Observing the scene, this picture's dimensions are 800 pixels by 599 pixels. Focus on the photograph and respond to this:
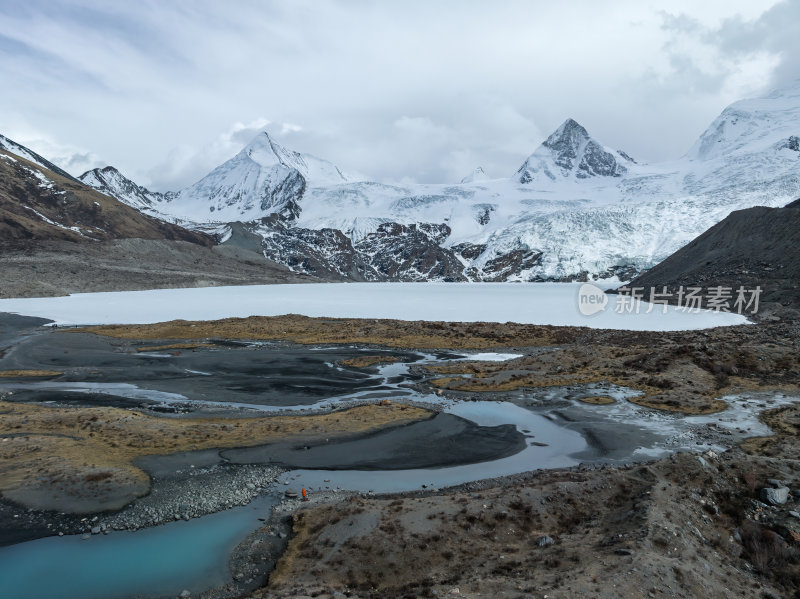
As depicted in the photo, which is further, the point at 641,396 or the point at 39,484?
the point at 641,396

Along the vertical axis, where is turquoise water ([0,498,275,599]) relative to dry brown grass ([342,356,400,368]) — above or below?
below

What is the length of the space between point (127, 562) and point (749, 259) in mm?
117655

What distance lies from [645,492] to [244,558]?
45.4 feet

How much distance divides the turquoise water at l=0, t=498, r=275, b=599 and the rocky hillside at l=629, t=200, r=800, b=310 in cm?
9157

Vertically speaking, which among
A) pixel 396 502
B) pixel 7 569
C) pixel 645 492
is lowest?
pixel 7 569

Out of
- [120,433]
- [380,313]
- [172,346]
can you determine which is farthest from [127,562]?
[380,313]

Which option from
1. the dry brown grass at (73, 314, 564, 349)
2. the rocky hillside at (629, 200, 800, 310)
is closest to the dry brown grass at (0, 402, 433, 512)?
the dry brown grass at (73, 314, 564, 349)

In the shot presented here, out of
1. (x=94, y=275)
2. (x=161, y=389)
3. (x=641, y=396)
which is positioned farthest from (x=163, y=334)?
(x=94, y=275)

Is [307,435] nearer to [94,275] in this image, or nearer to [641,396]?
[641,396]

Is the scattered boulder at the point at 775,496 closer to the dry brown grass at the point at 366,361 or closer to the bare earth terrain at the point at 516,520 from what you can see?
the bare earth terrain at the point at 516,520

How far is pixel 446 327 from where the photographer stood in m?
75.1

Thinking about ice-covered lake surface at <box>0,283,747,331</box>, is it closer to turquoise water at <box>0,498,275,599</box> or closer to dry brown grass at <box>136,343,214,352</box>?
dry brown grass at <box>136,343,214,352</box>

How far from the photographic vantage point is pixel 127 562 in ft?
53.2

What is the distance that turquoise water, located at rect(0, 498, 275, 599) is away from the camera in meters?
14.9
